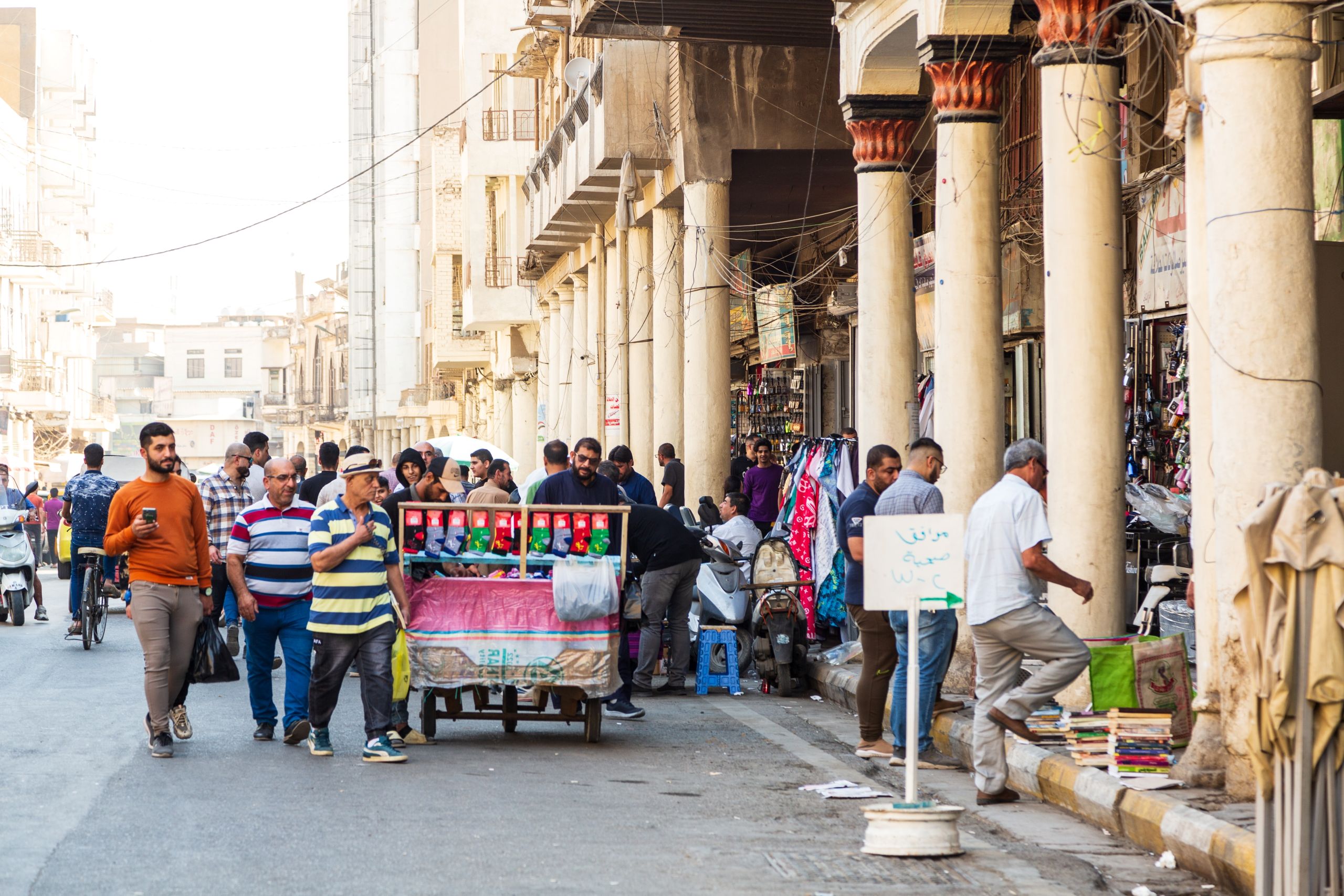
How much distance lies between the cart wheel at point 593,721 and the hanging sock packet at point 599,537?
92 centimetres

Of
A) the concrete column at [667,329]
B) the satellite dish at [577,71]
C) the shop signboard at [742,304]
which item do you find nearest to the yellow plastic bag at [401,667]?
the concrete column at [667,329]

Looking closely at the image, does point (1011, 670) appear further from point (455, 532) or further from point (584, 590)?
point (455, 532)

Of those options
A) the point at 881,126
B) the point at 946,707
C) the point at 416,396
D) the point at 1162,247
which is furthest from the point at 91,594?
the point at 416,396

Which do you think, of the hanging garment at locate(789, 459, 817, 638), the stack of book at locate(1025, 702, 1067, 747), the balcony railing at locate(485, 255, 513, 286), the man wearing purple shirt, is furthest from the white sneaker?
the balcony railing at locate(485, 255, 513, 286)

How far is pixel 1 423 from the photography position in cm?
5272

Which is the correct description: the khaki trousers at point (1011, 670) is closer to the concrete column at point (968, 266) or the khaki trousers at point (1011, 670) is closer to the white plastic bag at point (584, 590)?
the white plastic bag at point (584, 590)

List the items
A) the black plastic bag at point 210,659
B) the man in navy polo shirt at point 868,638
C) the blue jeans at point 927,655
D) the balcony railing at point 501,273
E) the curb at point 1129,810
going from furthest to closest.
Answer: the balcony railing at point 501,273, the black plastic bag at point 210,659, the man in navy polo shirt at point 868,638, the blue jeans at point 927,655, the curb at point 1129,810

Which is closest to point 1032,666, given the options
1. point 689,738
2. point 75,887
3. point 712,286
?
point 689,738

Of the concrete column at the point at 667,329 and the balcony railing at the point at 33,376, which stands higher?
the balcony railing at the point at 33,376

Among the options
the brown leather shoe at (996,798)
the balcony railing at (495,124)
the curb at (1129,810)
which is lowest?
the brown leather shoe at (996,798)

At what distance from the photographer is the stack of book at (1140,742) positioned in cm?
857

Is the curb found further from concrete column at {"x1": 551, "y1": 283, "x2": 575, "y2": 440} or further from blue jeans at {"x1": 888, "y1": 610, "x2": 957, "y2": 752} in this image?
concrete column at {"x1": 551, "y1": 283, "x2": 575, "y2": 440}

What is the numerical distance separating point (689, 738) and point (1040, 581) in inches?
121

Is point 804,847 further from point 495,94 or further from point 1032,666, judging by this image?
point 495,94
